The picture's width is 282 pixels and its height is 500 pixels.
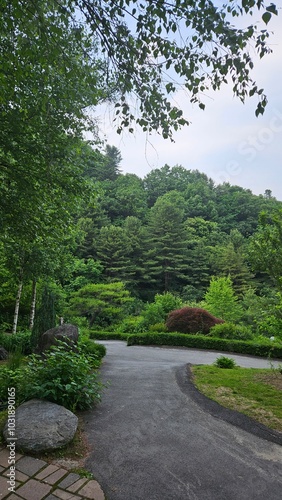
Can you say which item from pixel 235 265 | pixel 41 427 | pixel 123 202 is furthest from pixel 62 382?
pixel 123 202

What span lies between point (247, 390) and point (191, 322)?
10.4 m

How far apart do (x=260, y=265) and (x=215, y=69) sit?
7276 millimetres

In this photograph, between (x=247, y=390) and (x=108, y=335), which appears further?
(x=108, y=335)

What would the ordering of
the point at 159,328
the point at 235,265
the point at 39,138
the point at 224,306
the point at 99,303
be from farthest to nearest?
the point at 235,265, the point at 99,303, the point at 224,306, the point at 159,328, the point at 39,138

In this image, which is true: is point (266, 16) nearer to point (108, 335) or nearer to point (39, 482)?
point (39, 482)

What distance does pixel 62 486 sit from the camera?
2.36m

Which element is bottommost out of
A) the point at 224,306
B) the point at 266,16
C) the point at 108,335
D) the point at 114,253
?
the point at 108,335

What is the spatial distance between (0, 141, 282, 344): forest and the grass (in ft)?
3.60

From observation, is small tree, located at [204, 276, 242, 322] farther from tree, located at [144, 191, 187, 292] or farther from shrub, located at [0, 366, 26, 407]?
shrub, located at [0, 366, 26, 407]

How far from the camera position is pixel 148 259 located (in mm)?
34812

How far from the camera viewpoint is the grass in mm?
4070

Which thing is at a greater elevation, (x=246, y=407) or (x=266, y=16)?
(x=266, y=16)

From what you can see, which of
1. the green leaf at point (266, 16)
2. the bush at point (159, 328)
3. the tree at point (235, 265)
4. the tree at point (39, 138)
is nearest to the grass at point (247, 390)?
the green leaf at point (266, 16)

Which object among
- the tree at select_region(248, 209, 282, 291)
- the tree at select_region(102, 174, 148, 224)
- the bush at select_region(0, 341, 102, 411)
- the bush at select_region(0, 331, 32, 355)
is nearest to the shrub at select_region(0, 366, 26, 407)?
the bush at select_region(0, 341, 102, 411)
